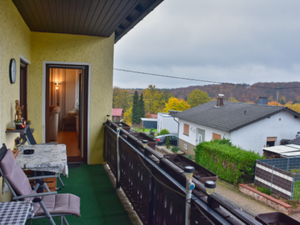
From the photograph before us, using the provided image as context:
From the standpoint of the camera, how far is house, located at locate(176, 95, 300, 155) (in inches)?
655

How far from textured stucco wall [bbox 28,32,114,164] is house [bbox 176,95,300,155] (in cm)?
1309

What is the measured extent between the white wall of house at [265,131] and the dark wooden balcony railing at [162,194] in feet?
49.5

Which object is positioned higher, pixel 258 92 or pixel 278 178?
pixel 258 92

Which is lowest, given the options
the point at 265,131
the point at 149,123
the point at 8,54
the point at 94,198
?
the point at 149,123

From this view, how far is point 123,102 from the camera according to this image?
4016 centimetres

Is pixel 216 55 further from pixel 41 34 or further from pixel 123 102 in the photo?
pixel 41 34

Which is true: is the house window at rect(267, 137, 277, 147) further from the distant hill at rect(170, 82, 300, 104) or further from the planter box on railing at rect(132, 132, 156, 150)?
the planter box on railing at rect(132, 132, 156, 150)

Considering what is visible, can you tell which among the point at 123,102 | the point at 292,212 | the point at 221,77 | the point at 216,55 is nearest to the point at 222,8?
the point at 216,55

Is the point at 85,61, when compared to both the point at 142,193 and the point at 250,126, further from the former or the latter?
the point at 250,126

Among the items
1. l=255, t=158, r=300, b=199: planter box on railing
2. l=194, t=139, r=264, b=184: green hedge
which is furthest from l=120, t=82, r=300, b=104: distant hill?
l=255, t=158, r=300, b=199: planter box on railing

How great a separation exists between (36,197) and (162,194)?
0.99m

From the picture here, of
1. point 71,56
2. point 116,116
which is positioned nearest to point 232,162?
point 116,116

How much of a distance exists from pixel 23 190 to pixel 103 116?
2933mm

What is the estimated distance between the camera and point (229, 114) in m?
19.6
